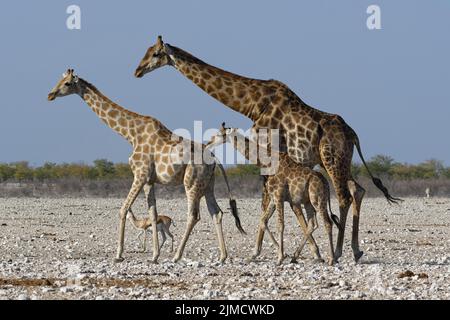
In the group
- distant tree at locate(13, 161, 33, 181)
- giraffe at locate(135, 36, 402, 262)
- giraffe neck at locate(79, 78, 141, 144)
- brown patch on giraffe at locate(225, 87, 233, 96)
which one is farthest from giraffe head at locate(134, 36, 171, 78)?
distant tree at locate(13, 161, 33, 181)

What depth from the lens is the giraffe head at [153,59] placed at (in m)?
17.6

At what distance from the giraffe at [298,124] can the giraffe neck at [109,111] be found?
2.02 feet

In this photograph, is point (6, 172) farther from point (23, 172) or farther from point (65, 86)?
point (65, 86)

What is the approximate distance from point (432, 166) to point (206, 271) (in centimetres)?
4172

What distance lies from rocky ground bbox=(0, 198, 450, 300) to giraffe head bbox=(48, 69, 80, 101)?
7.66ft

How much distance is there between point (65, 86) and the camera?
1792 centimetres

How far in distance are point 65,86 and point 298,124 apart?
342 centimetres

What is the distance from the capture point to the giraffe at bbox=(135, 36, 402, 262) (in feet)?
56.2

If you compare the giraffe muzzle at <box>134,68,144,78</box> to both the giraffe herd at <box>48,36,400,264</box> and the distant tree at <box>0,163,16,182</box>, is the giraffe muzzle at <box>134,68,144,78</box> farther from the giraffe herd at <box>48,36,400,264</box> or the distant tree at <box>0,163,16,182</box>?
the distant tree at <box>0,163,16,182</box>

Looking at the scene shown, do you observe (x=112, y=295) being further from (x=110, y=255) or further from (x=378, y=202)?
(x=378, y=202)

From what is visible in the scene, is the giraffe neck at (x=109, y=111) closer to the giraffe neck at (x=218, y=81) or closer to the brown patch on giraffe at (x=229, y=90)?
the giraffe neck at (x=218, y=81)

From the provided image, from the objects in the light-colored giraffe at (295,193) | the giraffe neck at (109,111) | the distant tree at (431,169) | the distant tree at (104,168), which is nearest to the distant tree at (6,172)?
the distant tree at (104,168)

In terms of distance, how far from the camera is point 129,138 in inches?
690

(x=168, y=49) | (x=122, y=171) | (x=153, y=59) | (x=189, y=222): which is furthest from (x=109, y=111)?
(x=122, y=171)
